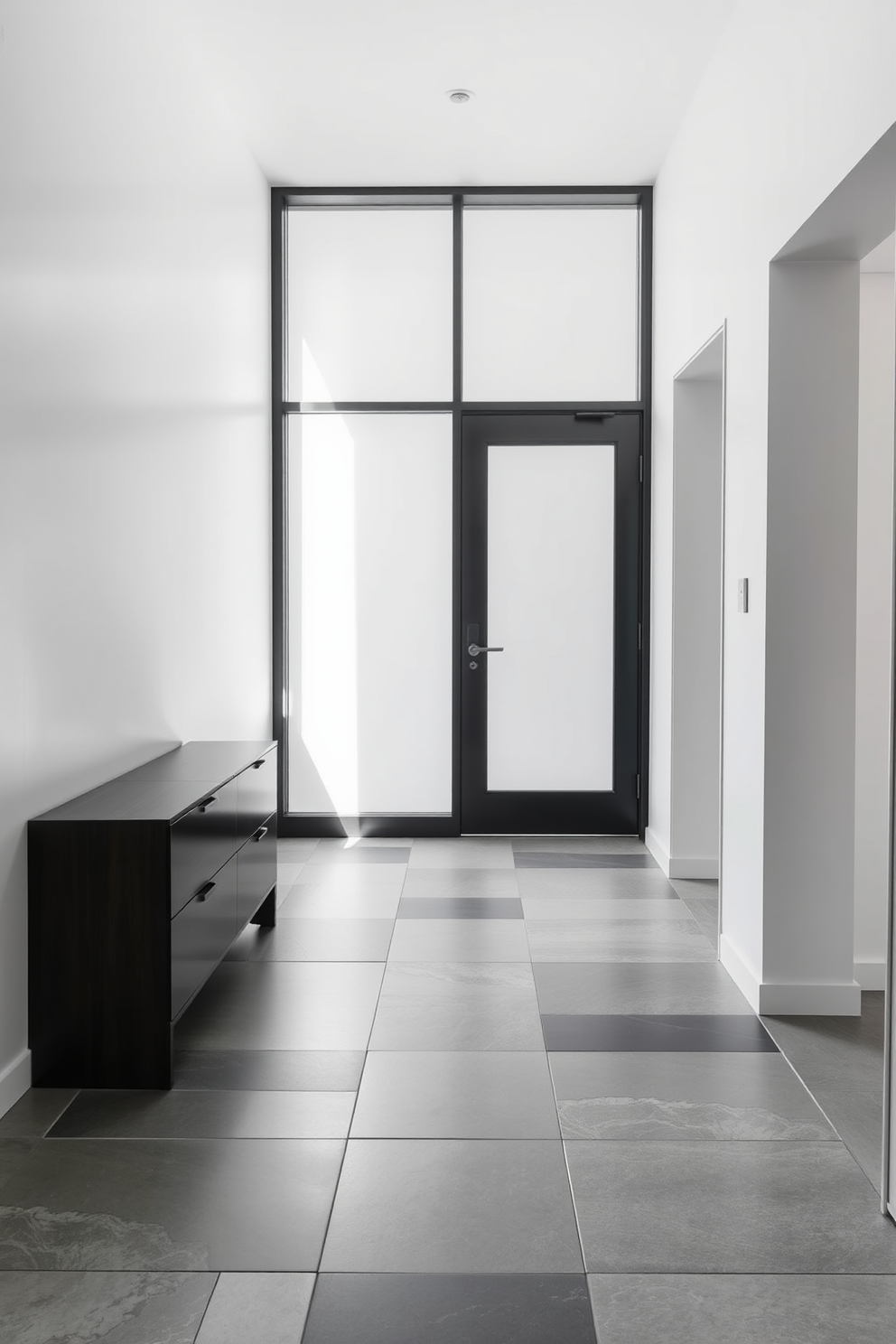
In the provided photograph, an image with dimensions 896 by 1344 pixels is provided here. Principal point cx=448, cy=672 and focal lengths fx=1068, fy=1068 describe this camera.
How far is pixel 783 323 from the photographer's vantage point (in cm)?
319

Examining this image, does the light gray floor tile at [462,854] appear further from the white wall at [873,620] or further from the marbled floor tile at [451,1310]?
the marbled floor tile at [451,1310]

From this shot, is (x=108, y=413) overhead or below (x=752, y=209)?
below

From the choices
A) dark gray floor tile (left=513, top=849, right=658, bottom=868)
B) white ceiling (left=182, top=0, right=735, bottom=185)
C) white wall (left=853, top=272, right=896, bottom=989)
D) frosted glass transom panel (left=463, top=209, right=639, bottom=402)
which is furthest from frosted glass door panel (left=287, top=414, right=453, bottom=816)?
white wall (left=853, top=272, right=896, bottom=989)

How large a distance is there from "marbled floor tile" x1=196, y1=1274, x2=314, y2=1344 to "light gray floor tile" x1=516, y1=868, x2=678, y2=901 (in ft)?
9.08

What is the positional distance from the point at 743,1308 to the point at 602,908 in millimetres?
2572

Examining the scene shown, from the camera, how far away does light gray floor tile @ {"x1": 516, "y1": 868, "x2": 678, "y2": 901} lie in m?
4.63

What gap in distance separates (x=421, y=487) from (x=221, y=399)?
1.45 m

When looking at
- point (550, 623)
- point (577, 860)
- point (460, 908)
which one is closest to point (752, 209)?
point (550, 623)

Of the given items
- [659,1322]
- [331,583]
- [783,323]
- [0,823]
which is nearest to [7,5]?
[0,823]

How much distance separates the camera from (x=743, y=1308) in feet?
6.01

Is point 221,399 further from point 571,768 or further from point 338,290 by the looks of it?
point 571,768

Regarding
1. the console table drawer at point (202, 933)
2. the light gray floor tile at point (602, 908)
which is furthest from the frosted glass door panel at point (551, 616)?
the console table drawer at point (202, 933)

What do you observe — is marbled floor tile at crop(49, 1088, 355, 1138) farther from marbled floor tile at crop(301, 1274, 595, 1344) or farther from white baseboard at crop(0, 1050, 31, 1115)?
marbled floor tile at crop(301, 1274, 595, 1344)

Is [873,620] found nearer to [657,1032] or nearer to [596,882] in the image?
[657,1032]
